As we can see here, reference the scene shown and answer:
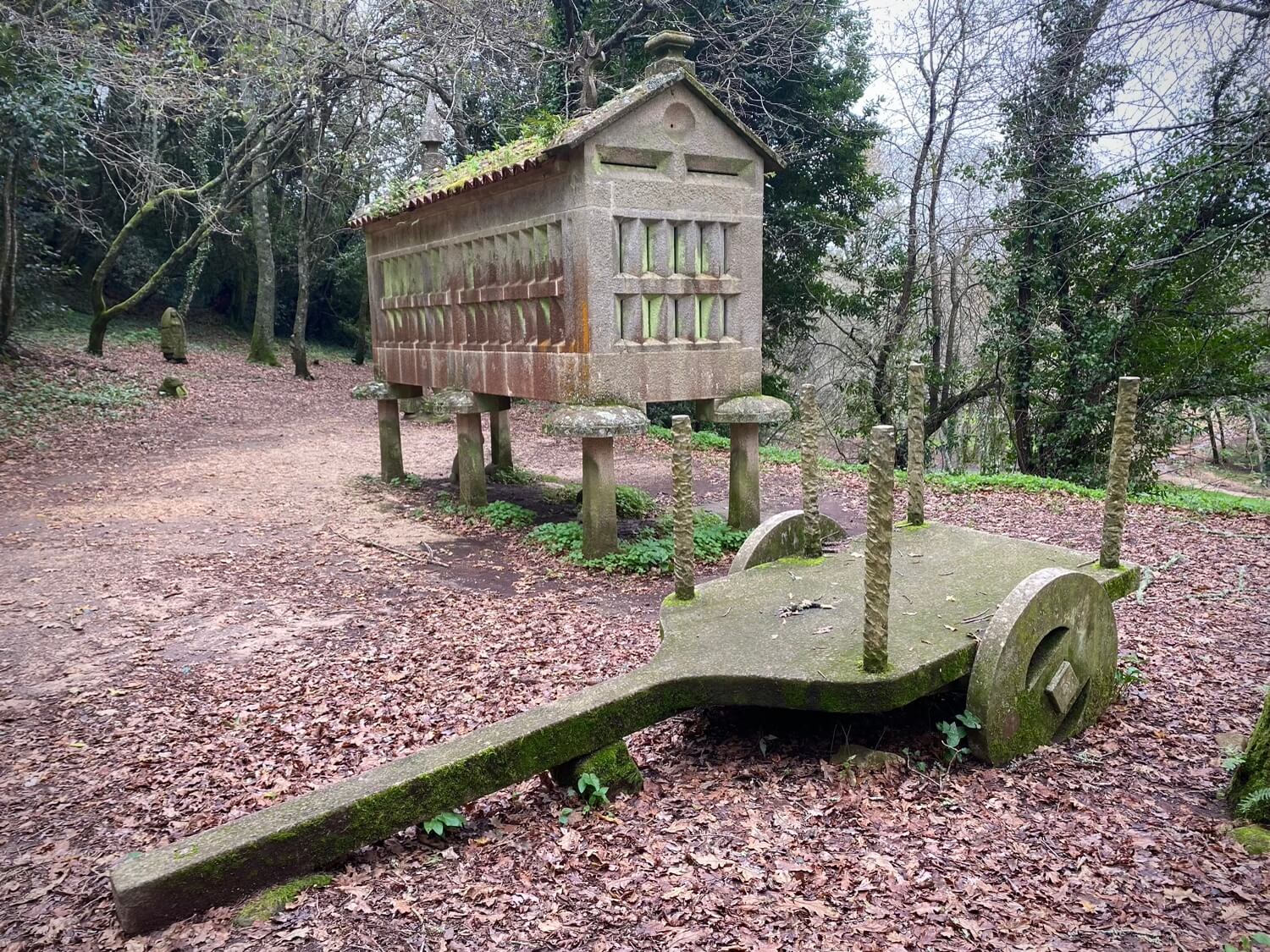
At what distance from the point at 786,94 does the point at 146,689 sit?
1648 centimetres

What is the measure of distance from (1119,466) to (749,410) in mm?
4065

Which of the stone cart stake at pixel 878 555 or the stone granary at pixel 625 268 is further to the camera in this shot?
the stone granary at pixel 625 268

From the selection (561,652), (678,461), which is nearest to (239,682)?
(561,652)

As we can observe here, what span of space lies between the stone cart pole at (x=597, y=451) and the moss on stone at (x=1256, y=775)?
5.19 meters

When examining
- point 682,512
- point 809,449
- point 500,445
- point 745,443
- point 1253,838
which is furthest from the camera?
point 500,445

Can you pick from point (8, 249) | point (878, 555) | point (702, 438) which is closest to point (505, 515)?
point (878, 555)

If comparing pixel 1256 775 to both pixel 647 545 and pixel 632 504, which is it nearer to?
pixel 647 545

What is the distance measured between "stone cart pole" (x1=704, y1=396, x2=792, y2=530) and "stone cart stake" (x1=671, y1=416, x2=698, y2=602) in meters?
3.41

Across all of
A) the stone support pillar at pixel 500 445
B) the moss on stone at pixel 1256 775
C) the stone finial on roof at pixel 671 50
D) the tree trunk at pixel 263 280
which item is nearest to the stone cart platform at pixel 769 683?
the moss on stone at pixel 1256 775

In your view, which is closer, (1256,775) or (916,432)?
(1256,775)

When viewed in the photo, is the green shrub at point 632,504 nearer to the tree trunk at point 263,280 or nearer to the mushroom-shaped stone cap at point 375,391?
the mushroom-shaped stone cap at point 375,391

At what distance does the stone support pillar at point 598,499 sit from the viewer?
8500 millimetres

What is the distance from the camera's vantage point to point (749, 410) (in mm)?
8695

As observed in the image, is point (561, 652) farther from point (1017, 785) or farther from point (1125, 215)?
point (1125, 215)
